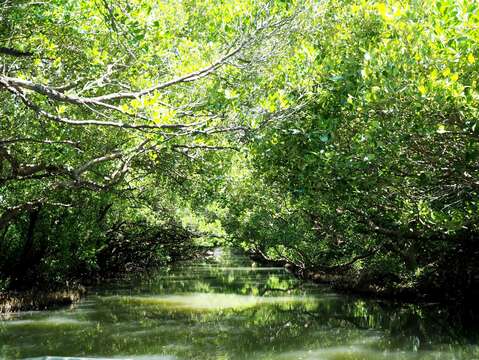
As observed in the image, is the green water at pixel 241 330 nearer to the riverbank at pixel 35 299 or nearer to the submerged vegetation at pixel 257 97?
the riverbank at pixel 35 299

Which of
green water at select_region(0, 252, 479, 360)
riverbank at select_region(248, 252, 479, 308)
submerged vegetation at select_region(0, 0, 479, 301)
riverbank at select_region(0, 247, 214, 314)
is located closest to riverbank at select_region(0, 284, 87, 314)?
riverbank at select_region(0, 247, 214, 314)

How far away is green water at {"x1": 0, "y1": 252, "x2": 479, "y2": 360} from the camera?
421 inches

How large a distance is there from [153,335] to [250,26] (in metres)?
8.36

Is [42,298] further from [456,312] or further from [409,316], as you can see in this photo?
[456,312]

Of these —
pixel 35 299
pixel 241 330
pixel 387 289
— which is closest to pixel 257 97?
pixel 241 330

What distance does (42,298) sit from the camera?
16953 millimetres

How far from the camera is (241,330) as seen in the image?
1323cm

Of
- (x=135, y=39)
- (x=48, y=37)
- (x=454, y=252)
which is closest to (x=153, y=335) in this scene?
(x=48, y=37)

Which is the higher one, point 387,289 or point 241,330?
point 387,289

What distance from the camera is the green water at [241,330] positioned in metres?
10.7

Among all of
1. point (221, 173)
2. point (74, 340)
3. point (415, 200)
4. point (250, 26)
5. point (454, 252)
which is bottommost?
point (74, 340)

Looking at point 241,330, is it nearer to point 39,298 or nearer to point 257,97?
point 257,97

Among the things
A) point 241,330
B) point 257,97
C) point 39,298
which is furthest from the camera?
point 39,298

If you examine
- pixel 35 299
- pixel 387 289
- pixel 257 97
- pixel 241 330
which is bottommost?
pixel 241 330
